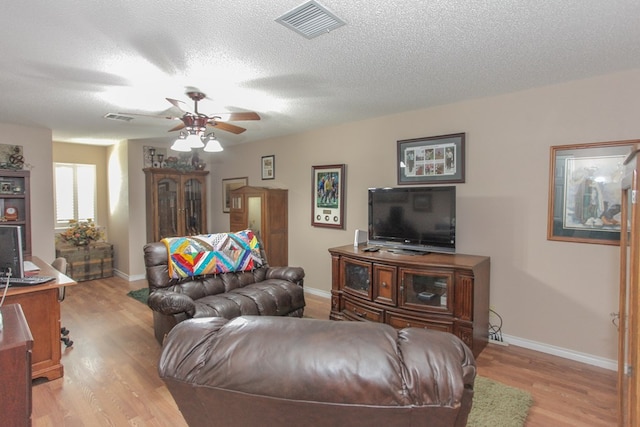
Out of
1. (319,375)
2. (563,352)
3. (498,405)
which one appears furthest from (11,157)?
(563,352)

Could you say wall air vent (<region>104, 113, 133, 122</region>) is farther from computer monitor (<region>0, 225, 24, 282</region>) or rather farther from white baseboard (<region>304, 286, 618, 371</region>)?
white baseboard (<region>304, 286, 618, 371</region>)

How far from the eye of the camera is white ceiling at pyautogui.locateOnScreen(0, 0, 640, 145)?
1.81 metres

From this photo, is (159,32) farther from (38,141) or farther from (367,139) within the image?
(38,141)

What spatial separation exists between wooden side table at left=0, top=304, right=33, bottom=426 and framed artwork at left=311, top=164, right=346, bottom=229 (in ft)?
11.1

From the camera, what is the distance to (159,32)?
2.03 meters

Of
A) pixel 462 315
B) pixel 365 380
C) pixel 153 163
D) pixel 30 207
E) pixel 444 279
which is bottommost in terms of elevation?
pixel 462 315

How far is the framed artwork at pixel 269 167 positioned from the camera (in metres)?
5.41

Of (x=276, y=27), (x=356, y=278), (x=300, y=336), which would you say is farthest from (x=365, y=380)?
(x=356, y=278)

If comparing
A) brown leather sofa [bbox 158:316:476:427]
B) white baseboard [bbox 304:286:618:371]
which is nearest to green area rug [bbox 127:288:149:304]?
brown leather sofa [bbox 158:316:476:427]

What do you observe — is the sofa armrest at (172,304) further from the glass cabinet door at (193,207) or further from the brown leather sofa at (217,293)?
the glass cabinet door at (193,207)

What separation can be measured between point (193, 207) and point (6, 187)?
258 centimetres

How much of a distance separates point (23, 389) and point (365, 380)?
1694 millimetres

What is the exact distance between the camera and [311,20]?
1894 millimetres

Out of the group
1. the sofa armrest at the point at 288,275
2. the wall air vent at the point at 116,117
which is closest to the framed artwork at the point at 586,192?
→ the sofa armrest at the point at 288,275
